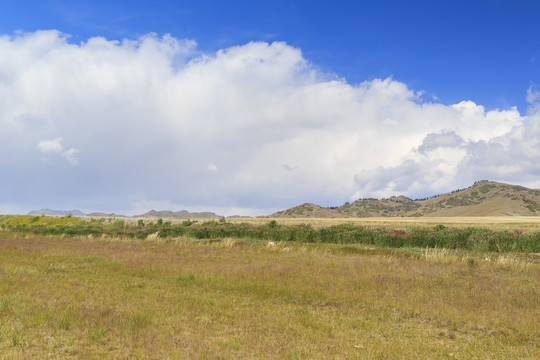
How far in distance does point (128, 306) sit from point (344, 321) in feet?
23.5

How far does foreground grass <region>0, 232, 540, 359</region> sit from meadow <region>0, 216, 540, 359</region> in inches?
1.6

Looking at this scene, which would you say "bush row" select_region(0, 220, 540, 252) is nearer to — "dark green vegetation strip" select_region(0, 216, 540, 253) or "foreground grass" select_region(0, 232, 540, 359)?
"dark green vegetation strip" select_region(0, 216, 540, 253)

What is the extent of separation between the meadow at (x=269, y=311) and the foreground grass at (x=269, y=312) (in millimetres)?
42

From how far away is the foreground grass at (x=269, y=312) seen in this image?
847 centimetres

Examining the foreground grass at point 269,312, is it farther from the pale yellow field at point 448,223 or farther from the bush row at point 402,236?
the pale yellow field at point 448,223

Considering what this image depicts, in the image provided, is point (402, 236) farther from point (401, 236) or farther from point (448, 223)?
point (448, 223)

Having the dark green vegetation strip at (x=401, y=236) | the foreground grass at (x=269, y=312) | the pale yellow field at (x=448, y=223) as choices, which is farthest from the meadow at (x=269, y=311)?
the pale yellow field at (x=448, y=223)

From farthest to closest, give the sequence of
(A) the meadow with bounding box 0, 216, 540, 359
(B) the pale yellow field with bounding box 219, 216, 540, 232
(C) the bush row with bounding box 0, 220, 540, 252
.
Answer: (B) the pale yellow field with bounding box 219, 216, 540, 232 → (C) the bush row with bounding box 0, 220, 540, 252 → (A) the meadow with bounding box 0, 216, 540, 359

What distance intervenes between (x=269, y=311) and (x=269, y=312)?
13 centimetres

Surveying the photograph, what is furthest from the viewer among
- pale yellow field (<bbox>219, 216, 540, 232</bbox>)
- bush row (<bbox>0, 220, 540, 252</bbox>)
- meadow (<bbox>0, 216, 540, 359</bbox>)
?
pale yellow field (<bbox>219, 216, 540, 232</bbox>)

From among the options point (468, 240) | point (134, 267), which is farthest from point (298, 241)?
point (134, 267)

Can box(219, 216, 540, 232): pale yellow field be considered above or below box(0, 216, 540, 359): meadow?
above

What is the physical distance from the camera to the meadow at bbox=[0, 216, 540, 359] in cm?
846

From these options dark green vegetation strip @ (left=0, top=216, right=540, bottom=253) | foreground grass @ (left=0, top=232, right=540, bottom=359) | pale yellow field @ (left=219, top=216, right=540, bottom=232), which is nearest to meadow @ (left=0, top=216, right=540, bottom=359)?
foreground grass @ (left=0, top=232, right=540, bottom=359)
